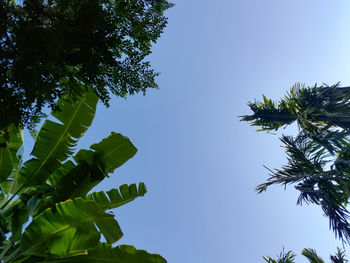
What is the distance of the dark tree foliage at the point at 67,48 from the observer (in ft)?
8.46

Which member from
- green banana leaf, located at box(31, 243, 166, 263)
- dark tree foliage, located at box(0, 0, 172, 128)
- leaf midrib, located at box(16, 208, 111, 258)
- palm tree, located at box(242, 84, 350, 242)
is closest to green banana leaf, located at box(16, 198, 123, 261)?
leaf midrib, located at box(16, 208, 111, 258)

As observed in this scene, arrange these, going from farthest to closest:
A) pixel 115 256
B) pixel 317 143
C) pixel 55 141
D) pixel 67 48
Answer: pixel 317 143 < pixel 55 141 < pixel 115 256 < pixel 67 48

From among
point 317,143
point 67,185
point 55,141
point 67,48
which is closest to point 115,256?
point 67,185

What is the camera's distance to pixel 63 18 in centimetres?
282

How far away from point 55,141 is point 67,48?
229 cm

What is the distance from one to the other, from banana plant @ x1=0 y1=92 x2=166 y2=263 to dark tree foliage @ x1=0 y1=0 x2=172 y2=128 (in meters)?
1.40

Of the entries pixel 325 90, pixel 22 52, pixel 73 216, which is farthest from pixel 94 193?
pixel 325 90

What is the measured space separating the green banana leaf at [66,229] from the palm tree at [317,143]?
5.99m

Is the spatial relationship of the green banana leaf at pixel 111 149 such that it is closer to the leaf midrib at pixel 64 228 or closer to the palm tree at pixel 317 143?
the leaf midrib at pixel 64 228

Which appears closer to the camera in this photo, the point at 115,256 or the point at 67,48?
the point at 67,48

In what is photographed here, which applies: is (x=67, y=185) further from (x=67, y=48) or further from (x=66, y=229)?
(x=67, y=48)

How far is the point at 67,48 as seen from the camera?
2.87m

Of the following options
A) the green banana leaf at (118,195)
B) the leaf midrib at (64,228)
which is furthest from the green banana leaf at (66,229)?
the green banana leaf at (118,195)

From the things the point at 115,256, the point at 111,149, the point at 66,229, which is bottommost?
the point at 115,256
